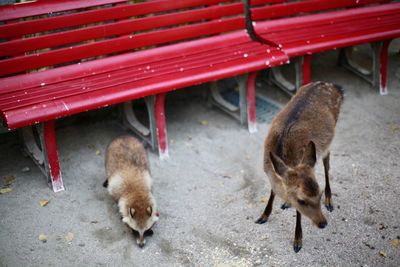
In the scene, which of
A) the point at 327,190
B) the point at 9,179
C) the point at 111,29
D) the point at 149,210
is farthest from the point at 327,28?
the point at 9,179

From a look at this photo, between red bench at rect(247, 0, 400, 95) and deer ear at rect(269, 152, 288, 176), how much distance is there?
2470 mm

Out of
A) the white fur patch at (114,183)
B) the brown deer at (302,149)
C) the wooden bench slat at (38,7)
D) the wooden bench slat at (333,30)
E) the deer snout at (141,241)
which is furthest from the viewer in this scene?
the wooden bench slat at (333,30)

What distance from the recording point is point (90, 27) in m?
6.20

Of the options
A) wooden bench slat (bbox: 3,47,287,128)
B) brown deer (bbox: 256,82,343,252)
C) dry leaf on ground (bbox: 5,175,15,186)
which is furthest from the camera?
dry leaf on ground (bbox: 5,175,15,186)

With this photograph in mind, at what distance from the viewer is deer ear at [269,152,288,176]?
178 inches

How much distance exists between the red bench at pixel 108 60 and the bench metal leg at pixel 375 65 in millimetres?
1730

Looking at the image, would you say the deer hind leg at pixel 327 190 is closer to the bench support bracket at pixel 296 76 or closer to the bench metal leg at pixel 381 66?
the bench support bracket at pixel 296 76

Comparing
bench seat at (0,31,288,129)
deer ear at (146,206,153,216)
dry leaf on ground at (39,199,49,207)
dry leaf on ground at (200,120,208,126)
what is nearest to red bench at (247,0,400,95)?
bench seat at (0,31,288,129)

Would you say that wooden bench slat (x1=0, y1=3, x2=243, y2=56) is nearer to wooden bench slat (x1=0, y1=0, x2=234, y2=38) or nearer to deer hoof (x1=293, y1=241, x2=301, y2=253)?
wooden bench slat (x1=0, y1=0, x2=234, y2=38)

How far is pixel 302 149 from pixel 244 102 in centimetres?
202

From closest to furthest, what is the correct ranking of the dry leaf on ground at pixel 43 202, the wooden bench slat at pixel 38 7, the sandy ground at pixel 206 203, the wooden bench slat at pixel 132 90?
the sandy ground at pixel 206 203, the wooden bench slat at pixel 132 90, the dry leaf on ground at pixel 43 202, the wooden bench slat at pixel 38 7

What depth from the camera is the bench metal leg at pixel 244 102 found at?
6.71m

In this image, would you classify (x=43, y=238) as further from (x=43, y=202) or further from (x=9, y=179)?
(x=9, y=179)

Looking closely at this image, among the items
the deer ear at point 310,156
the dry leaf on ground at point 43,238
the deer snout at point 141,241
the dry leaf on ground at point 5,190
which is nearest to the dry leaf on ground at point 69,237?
the dry leaf on ground at point 43,238
